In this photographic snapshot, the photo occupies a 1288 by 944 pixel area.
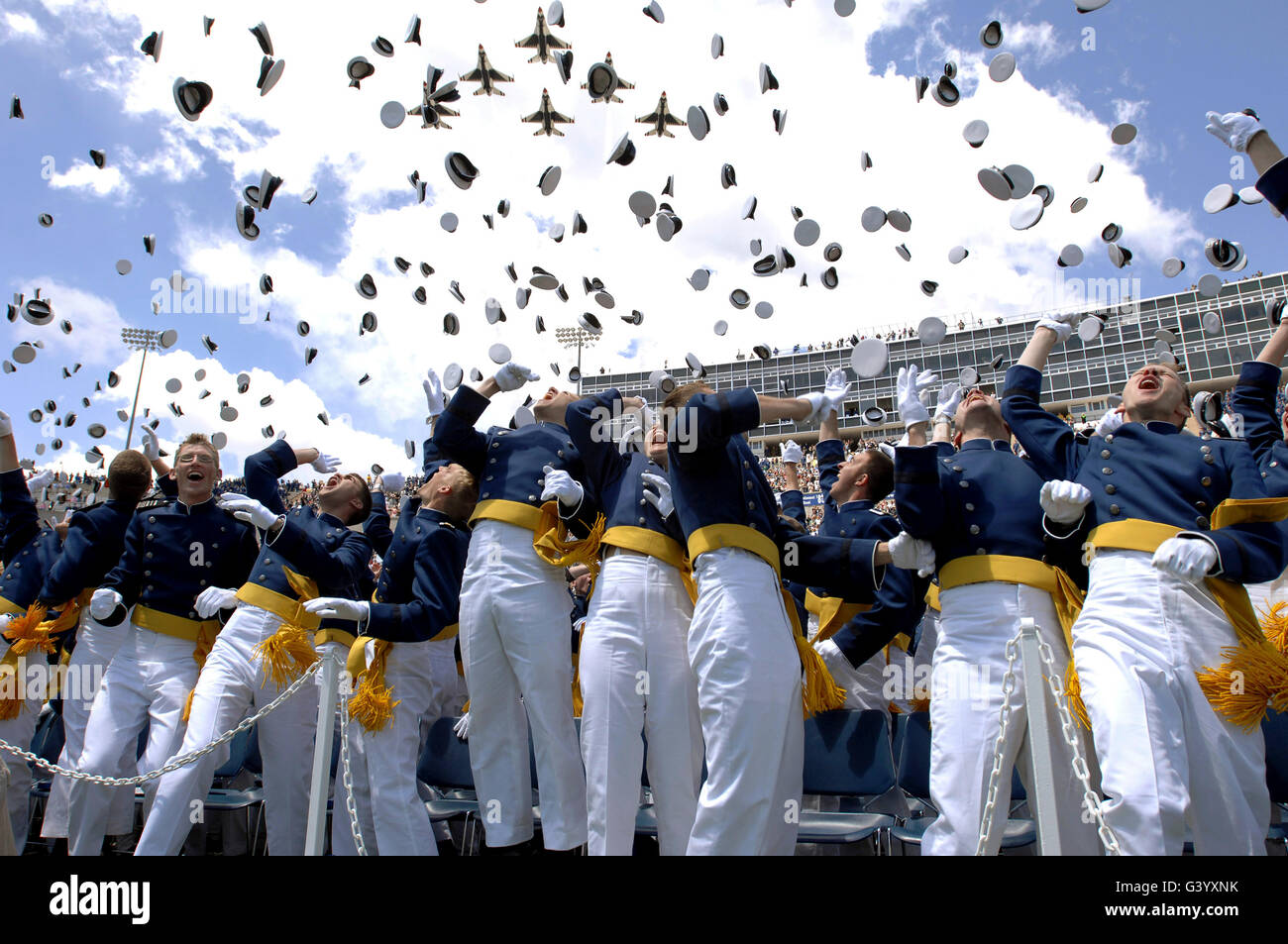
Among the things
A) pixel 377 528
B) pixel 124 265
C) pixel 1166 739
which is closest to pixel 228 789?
pixel 377 528

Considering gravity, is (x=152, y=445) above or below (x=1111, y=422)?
above

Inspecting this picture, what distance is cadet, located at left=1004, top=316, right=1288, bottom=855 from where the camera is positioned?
256 centimetres

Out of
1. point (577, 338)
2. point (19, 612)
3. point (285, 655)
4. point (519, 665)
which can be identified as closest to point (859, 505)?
point (519, 665)

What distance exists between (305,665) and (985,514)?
155 inches

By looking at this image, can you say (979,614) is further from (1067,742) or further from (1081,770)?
(1081,770)

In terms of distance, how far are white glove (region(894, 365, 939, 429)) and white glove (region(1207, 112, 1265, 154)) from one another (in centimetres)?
148

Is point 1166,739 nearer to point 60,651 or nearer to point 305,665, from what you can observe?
point 305,665

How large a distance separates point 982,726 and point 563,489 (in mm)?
2149

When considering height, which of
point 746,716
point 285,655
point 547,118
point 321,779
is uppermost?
point 547,118

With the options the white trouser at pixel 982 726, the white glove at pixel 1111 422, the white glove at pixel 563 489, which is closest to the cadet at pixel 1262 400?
the white glove at pixel 1111 422

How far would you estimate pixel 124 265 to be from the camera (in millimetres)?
9961

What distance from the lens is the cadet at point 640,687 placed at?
11.1ft

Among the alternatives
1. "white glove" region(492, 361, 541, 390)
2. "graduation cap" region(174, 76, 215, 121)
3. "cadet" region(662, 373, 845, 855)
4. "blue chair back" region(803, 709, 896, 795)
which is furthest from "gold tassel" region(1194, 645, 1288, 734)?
"graduation cap" region(174, 76, 215, 121)

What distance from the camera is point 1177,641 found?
9.00ft
